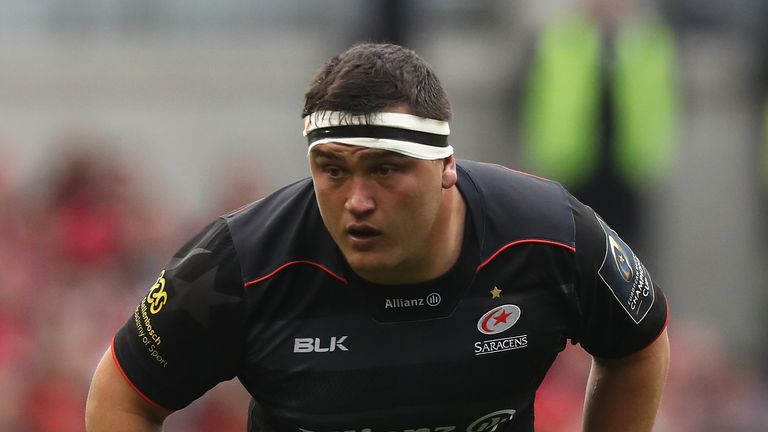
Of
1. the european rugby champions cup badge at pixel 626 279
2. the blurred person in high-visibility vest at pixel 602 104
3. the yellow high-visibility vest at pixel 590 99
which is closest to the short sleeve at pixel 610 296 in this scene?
the european rugby champions cup badge at pixel 626 279

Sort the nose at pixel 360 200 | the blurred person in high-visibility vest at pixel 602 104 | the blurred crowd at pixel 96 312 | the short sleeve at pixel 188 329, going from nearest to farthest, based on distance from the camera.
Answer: the nose at pixel 360 200
the short sleeve at pixel 188 329
the blurred crowd at pixel 96 312
the blurred person in high-visibility vest at pixel 602 104

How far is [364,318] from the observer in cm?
456

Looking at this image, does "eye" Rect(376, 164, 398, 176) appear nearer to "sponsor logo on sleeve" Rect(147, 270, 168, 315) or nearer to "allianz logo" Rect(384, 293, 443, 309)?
"allianz logo" Rect(384, 293, 443, 309)

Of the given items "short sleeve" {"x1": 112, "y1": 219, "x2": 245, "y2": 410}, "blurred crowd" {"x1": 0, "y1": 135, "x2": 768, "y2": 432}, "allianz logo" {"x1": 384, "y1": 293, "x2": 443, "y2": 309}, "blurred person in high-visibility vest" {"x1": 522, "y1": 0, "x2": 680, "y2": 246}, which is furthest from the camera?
"blurred person in high-visibility vest" {"x1": 522, "y1": 0, "x2": 680, "y2": 246}

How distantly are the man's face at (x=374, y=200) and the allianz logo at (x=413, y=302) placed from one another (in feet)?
0.45

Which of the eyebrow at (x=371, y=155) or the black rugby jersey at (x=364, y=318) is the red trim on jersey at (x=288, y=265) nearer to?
the black rugby jersey at (x=364, y=318)

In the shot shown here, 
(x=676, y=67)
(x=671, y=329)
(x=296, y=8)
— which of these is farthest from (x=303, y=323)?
(x=296, y=8)

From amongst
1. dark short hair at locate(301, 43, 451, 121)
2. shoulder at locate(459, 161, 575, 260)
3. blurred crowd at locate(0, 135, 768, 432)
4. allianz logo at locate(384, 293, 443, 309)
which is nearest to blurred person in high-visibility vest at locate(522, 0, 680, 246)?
blurred crowd at locate(0, 135, 768, 432)

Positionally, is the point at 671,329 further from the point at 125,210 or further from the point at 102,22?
the point at 102,22

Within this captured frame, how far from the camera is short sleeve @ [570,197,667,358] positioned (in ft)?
15.2

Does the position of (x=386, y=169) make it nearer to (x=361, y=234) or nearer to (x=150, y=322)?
(x=361, y=234)

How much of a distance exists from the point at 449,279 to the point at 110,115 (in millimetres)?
8538

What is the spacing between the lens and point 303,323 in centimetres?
454

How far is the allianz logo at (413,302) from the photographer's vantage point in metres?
4.56
